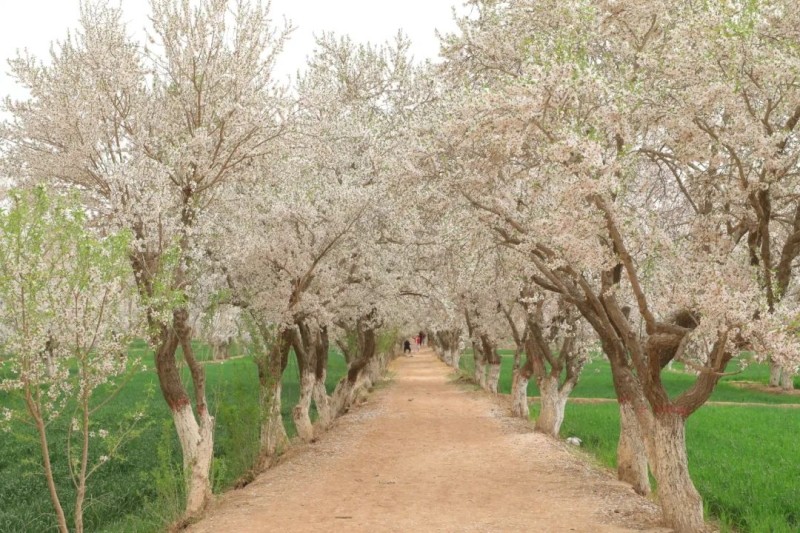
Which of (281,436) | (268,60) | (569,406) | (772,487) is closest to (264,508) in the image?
(281,436)

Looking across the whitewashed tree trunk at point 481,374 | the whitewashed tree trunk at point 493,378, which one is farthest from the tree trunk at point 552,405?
the whitewashed tree trunk at point 481,374

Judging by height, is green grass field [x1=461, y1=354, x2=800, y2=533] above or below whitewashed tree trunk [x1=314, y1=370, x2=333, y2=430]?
below

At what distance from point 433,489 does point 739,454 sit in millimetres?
8202

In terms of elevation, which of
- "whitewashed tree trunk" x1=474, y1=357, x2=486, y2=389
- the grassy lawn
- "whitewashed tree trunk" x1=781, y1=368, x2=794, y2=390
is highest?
"whitewashed tree trunk" x1=474, y1=357, x2=486, y2=389

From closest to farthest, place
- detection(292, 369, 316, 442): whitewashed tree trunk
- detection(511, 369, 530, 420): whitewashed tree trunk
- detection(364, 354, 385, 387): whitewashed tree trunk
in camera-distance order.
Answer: detection(292, 369, 316, 442): whitewashed tree trunk < detection(511, 369, 530, 420): whitewashed tree trunk < detection(364, 354, 385, 387): whitewashed tree trunk

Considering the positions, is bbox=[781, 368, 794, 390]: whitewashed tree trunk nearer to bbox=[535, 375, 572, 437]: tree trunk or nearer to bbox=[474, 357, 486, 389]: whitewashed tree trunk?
bbox=[474, 357, 486, 389]: whitewashed tree trunk

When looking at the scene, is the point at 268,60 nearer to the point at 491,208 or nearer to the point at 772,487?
the point at 491,208

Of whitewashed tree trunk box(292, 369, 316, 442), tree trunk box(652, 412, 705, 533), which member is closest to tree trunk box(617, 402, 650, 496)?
tree trunk box(652, 412, 705, 533)

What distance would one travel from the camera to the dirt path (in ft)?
35.7

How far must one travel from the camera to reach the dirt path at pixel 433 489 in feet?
35.7

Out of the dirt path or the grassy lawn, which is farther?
the grassy lawn

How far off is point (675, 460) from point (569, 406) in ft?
65.1

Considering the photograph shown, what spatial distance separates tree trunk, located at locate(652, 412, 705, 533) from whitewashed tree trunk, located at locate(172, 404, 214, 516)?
292 inches

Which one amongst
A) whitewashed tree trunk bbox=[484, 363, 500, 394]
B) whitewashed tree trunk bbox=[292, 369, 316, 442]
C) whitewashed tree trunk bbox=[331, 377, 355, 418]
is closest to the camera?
whitewashed tree trunk bbox=[292, 369, 316, 442]
